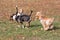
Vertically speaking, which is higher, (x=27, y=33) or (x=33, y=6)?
(x=27, y=33)

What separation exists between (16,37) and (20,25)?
1.37 metres

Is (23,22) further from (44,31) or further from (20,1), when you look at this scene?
(20,1)

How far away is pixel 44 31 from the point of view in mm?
10367

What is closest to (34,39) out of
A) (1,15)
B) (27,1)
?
(1,15)

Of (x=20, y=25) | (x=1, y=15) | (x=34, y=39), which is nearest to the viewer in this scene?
(x=34, y=39)

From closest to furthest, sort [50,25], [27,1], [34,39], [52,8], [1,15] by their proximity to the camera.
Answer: [34,39], [50,25], [1,15], [52,8], [27,1]

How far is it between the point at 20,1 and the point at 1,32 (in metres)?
9.93

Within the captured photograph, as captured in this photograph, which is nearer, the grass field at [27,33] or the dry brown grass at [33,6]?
the grass field at [27,33]

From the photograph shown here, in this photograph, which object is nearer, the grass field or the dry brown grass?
the grass field

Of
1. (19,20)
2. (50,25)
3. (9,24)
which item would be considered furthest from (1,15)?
(50,25)

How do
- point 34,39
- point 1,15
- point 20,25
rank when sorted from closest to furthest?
1. point 34,39
2. point 20,25
3. point 1,15

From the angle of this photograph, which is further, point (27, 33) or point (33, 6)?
point (33, 6)

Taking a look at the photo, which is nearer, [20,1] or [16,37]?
[16,37]

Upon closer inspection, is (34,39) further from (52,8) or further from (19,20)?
(52,8)
